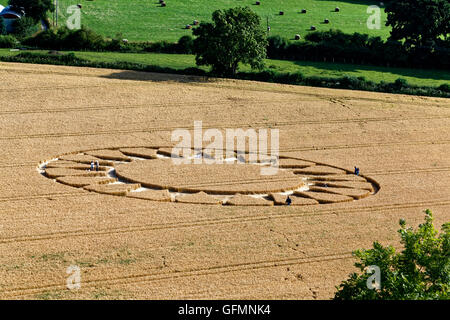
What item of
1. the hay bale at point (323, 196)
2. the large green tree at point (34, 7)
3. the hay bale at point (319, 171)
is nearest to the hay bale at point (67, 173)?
the hay bale at point (323, 196)

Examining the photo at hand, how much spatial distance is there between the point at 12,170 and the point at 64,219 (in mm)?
14058

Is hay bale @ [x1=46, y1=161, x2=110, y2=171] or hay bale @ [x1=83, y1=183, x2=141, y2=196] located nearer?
hay bale @ [x1=83, y1=183, x2=141, y2=196]

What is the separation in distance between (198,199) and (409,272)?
2685 cm

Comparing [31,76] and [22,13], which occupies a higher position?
[22,13]

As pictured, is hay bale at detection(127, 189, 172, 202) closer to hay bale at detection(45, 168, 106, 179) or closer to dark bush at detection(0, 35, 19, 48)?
hay bale at detection(45, 168, 106, 179)

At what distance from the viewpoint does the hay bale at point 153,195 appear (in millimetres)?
63656

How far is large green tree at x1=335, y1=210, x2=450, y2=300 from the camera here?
37.7 meters

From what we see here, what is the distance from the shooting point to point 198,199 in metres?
63.8

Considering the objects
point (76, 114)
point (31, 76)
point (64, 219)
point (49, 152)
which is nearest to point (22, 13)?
point (31, 76)

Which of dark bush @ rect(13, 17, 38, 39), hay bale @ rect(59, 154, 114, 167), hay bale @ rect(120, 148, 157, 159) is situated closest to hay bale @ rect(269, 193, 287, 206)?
hay bale @ rect(120, 148, 157, 159)

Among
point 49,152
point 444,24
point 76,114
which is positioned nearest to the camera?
point 49,152

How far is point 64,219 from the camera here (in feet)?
191

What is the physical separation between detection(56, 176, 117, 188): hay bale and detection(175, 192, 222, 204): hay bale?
7514mm

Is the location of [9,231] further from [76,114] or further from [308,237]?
[76,114]
